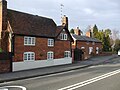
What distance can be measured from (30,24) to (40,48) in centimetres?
382

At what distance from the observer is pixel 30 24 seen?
114 ft

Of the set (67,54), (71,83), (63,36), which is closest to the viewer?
(71,83)

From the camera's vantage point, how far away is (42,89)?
1467cm

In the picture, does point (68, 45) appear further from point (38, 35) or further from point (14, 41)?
point (14, 41)

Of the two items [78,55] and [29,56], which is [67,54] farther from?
[29,56]

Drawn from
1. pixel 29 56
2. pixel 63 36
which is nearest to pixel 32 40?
pixel 29 56

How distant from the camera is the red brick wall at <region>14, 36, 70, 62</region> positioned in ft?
98.3

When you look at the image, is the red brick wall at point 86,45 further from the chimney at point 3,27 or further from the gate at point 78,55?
the chimney at point 3,27

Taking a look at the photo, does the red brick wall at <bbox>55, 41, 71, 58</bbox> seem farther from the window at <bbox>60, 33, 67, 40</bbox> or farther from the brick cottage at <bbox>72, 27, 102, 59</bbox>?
the brick cottage at <bbox>72, 27, 102, 59</bbox>

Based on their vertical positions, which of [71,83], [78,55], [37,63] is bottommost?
[71,83]

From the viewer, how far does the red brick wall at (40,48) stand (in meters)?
30.0

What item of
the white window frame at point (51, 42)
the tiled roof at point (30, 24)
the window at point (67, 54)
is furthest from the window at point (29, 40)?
the window at point (67, 54)

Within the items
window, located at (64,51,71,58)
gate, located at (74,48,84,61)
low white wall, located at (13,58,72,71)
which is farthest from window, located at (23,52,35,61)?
gate, located at (74,48,84,61)

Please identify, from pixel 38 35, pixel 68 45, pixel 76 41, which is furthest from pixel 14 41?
pixel 76 41
